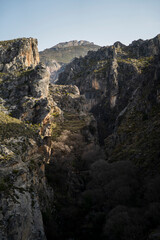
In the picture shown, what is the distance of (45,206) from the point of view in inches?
1684

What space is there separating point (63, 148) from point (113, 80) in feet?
317

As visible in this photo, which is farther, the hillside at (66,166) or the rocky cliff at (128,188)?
the rocky cliff at (128,188)

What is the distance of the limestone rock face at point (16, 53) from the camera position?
97400mm

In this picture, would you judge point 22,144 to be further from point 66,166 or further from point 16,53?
point 16,53

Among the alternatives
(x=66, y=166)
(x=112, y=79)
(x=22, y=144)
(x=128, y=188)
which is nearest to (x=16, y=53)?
(x=66, y=166)

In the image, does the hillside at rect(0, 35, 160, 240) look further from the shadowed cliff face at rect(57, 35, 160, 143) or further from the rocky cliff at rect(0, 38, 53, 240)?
the shadowed cliff face at rect(57, 35, 160, 143)

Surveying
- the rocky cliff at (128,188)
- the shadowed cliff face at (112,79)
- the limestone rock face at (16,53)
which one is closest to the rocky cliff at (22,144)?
the limestone rock face at (16,53)

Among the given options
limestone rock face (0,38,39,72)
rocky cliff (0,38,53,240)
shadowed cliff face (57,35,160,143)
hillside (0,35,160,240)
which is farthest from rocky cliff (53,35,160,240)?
shadowed cliff face (57,35,160,143)

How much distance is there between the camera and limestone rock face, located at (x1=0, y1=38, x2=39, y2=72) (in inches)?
3835

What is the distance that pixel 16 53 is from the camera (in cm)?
10188

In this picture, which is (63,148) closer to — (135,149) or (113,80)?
(135,149)

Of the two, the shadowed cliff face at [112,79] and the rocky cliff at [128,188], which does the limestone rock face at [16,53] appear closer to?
the rocky cliff at [128,188]

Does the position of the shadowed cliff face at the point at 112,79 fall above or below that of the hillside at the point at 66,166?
above

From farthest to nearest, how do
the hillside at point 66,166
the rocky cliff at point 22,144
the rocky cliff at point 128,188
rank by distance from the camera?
the rocky cliff at point 128,188
the hillside at point 66,166
the rocky cliff at point 22,144
